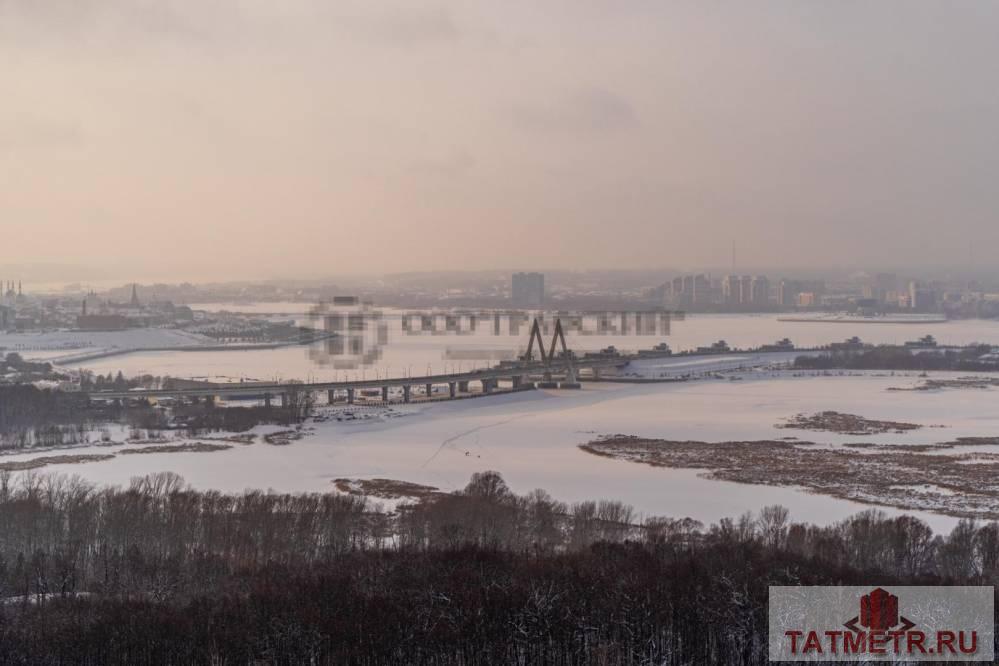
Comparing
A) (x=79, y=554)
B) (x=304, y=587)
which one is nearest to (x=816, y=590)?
(x=304, y=587)

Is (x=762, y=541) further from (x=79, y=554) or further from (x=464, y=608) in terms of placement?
(x=79, y=554)

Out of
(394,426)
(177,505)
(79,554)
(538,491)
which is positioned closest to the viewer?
(79,554)

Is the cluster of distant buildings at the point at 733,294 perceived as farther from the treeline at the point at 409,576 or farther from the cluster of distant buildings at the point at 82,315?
the treeline at the point at 409,576

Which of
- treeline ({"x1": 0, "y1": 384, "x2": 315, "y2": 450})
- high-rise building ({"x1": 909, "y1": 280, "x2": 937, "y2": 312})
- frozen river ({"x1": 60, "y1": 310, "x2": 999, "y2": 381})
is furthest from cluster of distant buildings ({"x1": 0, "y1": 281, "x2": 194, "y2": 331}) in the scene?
high-rise building ({"x1": 909, "y1": 280, "x2": 937, "y2": 312})

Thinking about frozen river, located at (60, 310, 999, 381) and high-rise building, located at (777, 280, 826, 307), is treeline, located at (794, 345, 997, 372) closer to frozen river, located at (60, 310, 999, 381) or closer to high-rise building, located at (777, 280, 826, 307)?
frozen river, located at (60, 310, 999, 381)

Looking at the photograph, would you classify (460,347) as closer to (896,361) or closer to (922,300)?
(896,361)

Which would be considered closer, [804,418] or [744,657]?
[744,657]

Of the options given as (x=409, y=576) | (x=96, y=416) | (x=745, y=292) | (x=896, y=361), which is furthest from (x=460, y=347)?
(x=745, y=292)

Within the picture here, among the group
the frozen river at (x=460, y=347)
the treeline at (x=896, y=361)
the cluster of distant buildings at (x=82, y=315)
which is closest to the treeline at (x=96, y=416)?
the frozen river at (x=460, y=347)
